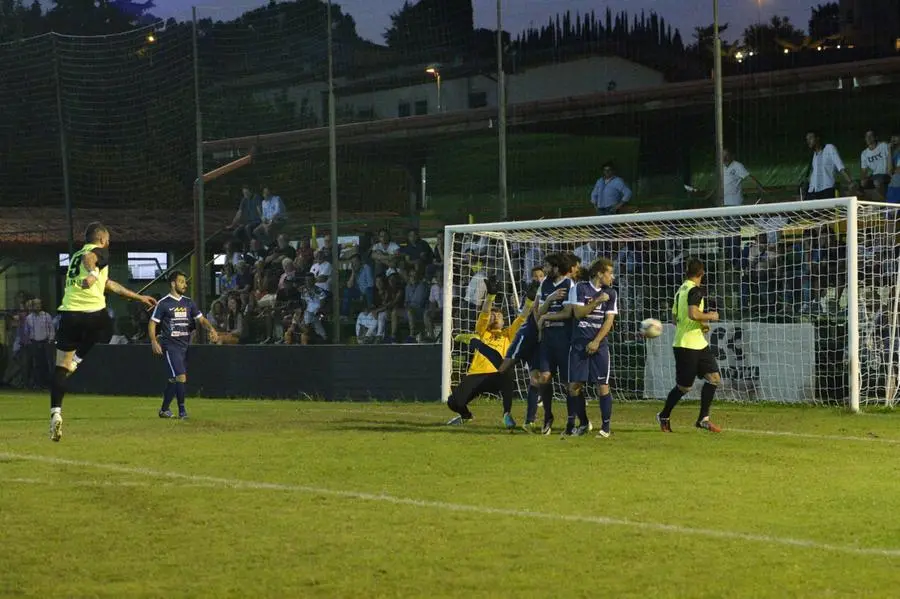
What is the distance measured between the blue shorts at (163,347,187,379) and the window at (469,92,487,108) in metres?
12.8

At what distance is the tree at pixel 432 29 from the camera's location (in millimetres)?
30172

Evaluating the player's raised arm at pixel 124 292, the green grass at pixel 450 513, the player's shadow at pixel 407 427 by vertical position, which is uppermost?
the player's raised arm at pixel 124 292

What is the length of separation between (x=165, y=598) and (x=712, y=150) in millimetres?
21874

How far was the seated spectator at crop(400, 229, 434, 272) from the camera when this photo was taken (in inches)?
1051

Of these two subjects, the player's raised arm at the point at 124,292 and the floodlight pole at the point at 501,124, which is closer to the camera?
the player's raised arm at the point at 124,292

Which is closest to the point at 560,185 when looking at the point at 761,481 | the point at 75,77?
the point at 75,77

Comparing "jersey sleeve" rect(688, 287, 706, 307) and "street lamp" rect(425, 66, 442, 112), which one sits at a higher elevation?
"street lamp" rect(425, 66, 442, 112)

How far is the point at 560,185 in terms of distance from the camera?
92.4 ft

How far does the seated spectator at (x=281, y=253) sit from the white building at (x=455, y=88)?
3.74 metres

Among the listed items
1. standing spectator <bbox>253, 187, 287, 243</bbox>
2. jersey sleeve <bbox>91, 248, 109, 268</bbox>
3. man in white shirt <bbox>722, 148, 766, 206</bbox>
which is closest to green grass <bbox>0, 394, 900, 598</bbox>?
jersey sleeve <bbox>91, 248, 109, 268</bbox>

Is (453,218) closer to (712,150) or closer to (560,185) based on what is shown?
(560,185)

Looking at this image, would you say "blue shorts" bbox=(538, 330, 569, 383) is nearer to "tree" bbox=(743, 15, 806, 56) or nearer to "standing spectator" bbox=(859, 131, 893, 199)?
"standing spectator" bbox=(859, 131, 893, 199)

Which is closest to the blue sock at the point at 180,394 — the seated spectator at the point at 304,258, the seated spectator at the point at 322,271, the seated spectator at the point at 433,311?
the seated spectator at the point at 433,311

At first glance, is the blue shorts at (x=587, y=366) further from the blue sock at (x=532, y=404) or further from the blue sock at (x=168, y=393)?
the blue sock at (x=168, y=393)
